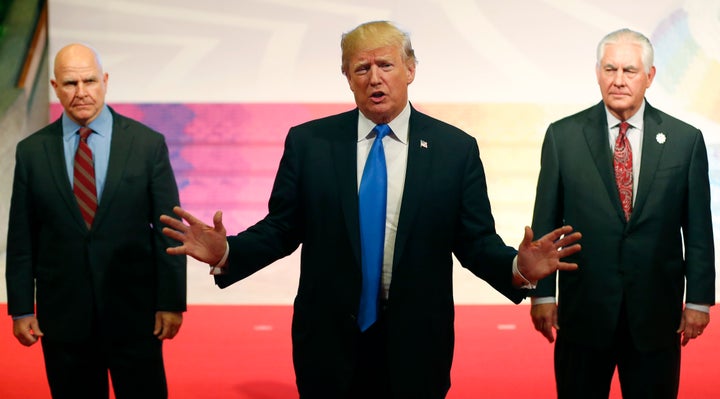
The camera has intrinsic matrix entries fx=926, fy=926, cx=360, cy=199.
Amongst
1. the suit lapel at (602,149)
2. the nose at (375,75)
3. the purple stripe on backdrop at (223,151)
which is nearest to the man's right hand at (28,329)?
the nose at (375,75)

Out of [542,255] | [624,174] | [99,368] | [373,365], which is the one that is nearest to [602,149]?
[624,174]

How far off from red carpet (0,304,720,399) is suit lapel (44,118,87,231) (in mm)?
1232

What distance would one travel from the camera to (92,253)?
2873 millimetres

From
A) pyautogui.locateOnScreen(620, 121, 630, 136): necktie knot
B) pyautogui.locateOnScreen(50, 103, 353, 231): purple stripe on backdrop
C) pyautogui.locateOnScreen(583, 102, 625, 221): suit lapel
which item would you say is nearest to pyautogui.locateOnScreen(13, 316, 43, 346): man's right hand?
pyautogui.locateOnScreen(583, 102, 625, 221): suit lapel

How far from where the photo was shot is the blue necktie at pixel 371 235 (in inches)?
87.7

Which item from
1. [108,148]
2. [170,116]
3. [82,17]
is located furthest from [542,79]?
[108,148]

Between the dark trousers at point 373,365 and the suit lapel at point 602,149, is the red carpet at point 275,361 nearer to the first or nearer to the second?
the suit lapel at point 602,149

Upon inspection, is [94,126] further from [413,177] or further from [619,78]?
[619,78]

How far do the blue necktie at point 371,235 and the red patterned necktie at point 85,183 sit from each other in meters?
1.06

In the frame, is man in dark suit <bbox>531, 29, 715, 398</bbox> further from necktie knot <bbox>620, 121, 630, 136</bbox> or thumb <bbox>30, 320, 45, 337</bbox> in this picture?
thumb <bbox>30, 320, 45, 337</bbox>

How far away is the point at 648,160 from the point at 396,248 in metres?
1.04

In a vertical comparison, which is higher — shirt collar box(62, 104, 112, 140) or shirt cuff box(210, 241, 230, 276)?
shirt collar box(62, 104, 112, 140)

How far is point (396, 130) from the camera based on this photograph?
2318 millimetres

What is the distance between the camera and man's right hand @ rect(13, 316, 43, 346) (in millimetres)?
2924
